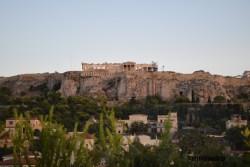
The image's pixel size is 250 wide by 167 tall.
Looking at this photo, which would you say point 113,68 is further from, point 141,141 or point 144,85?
point 141,141

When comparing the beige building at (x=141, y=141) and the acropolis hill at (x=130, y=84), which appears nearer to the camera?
the beige building at (x=141, y=141)

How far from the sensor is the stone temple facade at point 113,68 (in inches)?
2673

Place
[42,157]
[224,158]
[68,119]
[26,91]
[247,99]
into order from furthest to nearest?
[26,91] < [247,99] < [68,119] < [224,158] < [42,157]

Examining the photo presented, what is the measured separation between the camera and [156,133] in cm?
4425

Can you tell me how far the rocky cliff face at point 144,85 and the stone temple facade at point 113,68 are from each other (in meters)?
1.14

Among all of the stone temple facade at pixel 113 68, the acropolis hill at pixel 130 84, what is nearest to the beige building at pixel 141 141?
the acropolis hill at pixel 130 84

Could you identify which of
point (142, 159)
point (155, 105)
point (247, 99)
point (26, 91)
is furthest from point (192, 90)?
point (142, 159)

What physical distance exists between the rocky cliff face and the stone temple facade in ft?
3.75

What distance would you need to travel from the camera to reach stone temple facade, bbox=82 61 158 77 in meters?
67.9

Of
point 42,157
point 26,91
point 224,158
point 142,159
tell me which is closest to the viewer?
point 42,157

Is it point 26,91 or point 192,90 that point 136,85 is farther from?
point 26,91

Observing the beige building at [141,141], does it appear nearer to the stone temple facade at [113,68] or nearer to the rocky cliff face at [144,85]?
the rocky cliff face at [144,85]

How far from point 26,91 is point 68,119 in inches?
1040

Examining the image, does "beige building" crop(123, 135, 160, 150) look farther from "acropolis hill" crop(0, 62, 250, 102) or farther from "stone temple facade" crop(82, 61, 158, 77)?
"stone temple facade" crop(82, 61, 158, 77)
